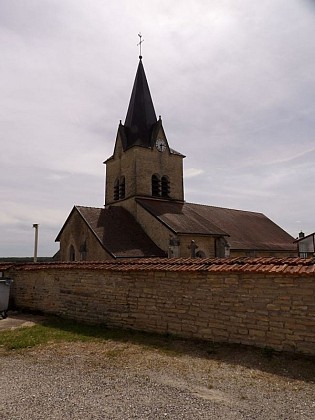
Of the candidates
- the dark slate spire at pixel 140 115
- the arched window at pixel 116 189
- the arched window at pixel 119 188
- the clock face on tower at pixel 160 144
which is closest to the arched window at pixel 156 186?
the arched window at pixel 119 188

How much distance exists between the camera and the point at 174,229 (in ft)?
70.0

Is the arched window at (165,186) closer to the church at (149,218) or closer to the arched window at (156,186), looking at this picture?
the church at (149,218)

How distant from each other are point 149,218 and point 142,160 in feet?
19.5

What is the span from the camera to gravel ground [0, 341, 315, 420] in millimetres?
4738

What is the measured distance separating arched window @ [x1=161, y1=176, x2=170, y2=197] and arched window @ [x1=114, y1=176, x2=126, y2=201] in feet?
10.2

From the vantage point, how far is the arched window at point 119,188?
2801cm

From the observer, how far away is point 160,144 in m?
28.8

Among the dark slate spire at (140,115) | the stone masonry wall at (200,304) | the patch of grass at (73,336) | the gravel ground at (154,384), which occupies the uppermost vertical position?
the dark slate spire at (140,115)

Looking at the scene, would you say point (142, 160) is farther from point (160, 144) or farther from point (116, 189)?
point (116, 189)

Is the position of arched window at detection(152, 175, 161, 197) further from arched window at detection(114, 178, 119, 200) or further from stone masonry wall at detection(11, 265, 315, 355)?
stone masonry wall at detection(11, 265, 315, 355)

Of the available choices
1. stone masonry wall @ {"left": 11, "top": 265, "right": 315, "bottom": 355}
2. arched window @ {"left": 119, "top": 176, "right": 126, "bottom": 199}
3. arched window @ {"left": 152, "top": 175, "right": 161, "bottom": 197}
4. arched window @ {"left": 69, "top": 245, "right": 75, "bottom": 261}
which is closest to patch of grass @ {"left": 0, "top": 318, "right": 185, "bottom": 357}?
stone masonry wall @ {"left": 11, "top": 265, "right": 315, "bottom": 355}

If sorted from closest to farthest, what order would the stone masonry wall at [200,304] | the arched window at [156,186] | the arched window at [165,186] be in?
the stone masonry wall at [200,304] → the arched window at [156,186] → the arched window at [165,186]

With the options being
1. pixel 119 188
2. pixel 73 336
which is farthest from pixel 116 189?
pixel 73 336

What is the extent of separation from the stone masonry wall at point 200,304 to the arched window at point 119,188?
16.2 metres
